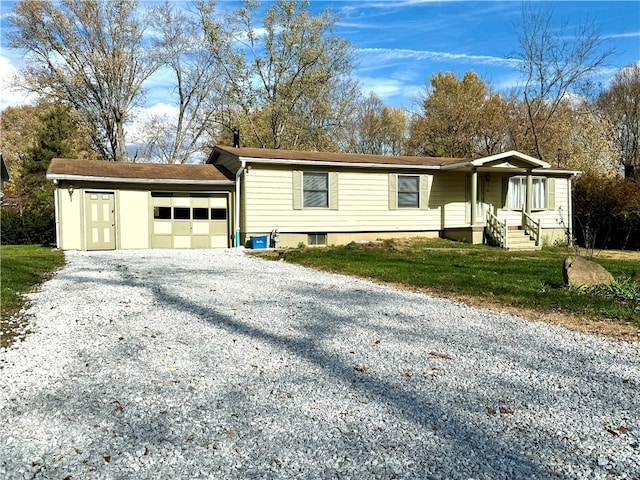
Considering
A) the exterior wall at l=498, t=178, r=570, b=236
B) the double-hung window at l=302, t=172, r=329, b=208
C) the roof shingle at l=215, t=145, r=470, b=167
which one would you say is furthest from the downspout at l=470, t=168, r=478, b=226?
the double-hung window at l=302, t=172, r=329, b=208

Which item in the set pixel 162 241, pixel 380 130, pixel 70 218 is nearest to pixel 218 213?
pixel 162 241

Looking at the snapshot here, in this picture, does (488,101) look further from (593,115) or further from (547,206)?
(547,206)

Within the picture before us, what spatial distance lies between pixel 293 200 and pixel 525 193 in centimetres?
966

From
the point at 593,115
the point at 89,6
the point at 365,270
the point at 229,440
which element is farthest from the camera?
the point at 593,115

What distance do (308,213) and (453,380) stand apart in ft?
41.2

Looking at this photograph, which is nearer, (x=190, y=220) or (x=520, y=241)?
(x=190, y=220)

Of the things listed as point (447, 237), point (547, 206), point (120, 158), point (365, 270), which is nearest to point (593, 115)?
point (547, 206)

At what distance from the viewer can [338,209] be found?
16.4 metres

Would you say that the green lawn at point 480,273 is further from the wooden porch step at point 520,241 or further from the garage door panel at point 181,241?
the garage door panel at point 181,241

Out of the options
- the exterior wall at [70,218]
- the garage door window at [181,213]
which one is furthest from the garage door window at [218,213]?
the exterior wall at [70,218]

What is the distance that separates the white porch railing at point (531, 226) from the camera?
56.5 feet

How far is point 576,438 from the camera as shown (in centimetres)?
279

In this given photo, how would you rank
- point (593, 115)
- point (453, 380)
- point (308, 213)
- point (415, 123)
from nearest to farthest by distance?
point (453, 380) → point (308, 213) → point (593, 115) → point (415, 123)

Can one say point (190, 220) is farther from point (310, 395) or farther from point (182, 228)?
point (310, 395)
